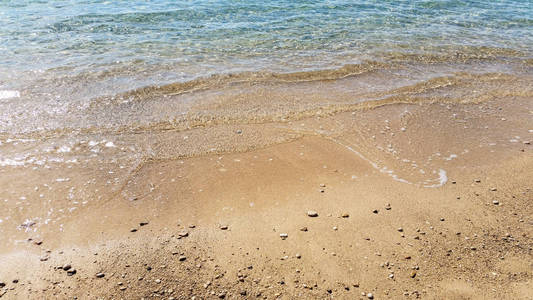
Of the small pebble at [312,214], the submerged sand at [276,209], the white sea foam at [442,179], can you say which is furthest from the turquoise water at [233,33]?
the small pebble at [312,214]

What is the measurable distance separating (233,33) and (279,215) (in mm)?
8166

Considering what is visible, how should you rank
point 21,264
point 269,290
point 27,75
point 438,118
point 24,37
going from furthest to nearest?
point 24,37 → point 27,75 → point 438,118 → point 21,264 → point 269,290

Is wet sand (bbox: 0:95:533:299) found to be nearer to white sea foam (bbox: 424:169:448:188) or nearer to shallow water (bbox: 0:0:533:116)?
white sea foam (bbox: 424:169:448:188)

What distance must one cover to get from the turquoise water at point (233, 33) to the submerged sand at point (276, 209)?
3.29 metres

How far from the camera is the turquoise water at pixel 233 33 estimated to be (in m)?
8.98

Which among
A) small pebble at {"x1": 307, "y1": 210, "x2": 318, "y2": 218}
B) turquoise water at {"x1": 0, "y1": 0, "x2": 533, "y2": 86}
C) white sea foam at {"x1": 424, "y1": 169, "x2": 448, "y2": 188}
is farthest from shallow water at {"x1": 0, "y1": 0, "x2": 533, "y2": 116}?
small pebble at {"x1": 307, "y1": 210, "x2": 318, "y2": 218}

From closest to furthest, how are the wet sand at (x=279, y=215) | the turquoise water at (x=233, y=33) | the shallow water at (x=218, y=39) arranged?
the wet sand at (x=279, y=215)
the shallow water at (x=218, y=39)
the turquoise water at (x=233, y=33)

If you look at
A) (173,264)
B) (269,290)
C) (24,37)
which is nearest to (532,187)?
(269,290)

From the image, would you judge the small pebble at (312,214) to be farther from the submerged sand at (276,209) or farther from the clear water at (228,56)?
the clear water at (228,56)

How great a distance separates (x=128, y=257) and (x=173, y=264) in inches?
19.4

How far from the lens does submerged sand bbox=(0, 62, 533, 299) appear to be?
3459mm

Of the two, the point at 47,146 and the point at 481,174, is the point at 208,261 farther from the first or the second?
the point at 481,174

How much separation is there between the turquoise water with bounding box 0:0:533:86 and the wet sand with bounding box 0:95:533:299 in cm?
353

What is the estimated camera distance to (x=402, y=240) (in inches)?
154
